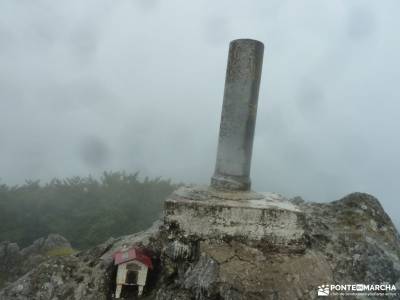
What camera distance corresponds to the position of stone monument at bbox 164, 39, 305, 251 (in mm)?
3490

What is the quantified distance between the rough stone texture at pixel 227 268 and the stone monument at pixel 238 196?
11cm

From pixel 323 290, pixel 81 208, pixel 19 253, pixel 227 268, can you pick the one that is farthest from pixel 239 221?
pixel 81 208

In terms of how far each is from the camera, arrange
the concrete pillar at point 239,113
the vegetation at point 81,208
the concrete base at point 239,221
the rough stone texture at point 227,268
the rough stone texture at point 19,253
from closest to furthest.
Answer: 1. the rough stone texture at point 227,268
2. the concrete base at point 239,221
3. the concrete pillar at point 239,113
4. the rough stone texture at point 19,253
5. the vegetation at point 81,208

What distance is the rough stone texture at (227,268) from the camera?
126 inches

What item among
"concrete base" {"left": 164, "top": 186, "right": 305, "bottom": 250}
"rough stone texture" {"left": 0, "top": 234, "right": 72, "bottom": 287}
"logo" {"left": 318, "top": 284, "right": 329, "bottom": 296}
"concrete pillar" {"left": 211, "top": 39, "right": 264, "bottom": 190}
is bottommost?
"rough stone texture" {"left": 0, "top": 234, "right": 72, "bottom": 287}

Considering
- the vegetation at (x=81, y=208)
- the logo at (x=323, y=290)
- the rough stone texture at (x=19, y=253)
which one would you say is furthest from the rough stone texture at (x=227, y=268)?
the vegetation at (x=81, y=208)

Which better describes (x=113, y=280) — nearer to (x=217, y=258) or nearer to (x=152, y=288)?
(x=152, y=288)

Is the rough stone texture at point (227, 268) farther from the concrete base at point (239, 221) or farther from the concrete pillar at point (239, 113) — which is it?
the concrete pillar at point (239, 113)

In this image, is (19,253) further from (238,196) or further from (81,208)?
(238,196)

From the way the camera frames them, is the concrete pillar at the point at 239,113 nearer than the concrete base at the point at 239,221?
No

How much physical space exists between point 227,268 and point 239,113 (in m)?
1.92

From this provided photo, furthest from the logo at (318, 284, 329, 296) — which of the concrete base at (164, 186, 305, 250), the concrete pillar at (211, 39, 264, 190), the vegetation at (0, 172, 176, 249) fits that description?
the vegetation at (0, 172, 176, 249)

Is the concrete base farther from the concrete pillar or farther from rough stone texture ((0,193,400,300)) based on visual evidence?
the concrete pillar

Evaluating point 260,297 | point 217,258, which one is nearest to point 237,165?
point 217,258
